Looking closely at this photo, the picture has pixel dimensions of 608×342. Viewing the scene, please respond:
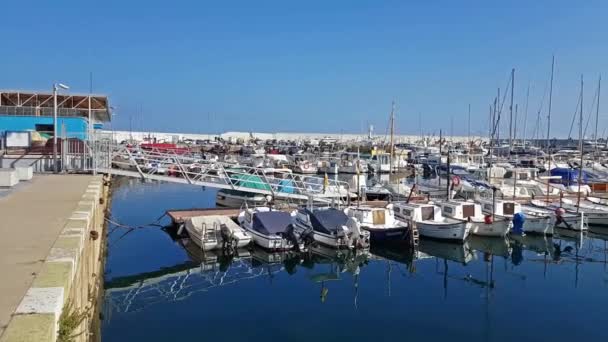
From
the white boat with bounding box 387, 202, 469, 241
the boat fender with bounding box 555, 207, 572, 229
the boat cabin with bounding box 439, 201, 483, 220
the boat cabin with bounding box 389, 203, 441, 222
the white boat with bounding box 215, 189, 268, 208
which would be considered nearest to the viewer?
the white boat with bounding box 387, 202, 469, 241

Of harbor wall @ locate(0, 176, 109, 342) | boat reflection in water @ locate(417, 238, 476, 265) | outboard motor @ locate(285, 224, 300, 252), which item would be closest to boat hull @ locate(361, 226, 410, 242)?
boat reflection in water @ locate(417, 238, 476, 265)

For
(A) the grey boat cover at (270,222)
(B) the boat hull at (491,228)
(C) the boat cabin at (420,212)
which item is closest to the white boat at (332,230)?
(A) the grey boat cover at (270,222)

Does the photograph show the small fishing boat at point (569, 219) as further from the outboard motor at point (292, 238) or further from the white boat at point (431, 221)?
the outboard motor at point (292, 238)

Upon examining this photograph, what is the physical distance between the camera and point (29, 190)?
782 inches

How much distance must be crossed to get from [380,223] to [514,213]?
9630 millimetres

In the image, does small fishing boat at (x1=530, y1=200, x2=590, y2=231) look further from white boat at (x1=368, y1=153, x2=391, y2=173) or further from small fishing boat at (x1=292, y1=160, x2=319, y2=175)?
small fishing boat at (x1=292, y1=160, x2=319, y2=175)

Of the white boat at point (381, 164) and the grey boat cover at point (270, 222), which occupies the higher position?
the white boat at point (381, 164)

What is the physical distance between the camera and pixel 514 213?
108 ft

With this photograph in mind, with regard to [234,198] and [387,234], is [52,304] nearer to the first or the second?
[387,234]

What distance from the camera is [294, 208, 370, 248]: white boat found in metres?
26.2

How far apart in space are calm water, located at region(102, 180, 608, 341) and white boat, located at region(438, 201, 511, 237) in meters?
0.92

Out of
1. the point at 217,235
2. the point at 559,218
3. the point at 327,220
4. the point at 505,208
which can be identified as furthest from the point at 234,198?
the point at 559,218

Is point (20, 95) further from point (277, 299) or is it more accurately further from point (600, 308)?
point (600, 308)

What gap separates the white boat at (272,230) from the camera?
83.5 feet
